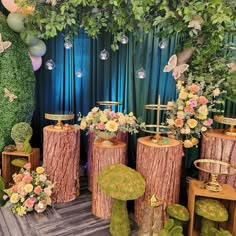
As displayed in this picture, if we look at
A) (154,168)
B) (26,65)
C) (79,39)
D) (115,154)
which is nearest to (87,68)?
(79,39)

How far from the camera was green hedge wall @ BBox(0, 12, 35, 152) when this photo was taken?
9.30ft

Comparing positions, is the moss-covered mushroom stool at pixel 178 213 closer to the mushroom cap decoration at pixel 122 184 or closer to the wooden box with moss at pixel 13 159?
the mushroom cap decoration at pixel 122 184

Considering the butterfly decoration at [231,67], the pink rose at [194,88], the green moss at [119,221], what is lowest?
the green moss at [119,221]

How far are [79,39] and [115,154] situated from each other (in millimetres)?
1929

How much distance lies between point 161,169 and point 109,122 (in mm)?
563

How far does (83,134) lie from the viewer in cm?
374

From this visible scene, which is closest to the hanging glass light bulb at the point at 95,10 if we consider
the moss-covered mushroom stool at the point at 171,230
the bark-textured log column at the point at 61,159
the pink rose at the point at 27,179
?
the bark-textured log column at the point at 61,159

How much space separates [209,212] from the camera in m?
1.85

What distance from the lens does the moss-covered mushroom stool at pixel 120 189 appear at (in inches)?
76.2

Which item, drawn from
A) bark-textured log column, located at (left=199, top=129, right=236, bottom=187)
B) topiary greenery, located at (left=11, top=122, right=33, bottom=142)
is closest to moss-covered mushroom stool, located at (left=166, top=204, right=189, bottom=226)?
bark-textured log column, located at (left=199, top=129, right=236, bottom=187)

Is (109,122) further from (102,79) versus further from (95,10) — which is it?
(102,79)

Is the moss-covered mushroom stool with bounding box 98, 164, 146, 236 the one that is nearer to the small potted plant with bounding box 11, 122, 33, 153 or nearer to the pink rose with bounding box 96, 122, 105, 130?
the pink rose with bounding box 96, 122, 105, 130

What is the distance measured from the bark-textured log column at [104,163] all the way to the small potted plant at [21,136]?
817 mm

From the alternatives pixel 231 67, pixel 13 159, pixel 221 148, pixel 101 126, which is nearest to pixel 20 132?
pixel 13 159
